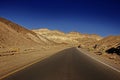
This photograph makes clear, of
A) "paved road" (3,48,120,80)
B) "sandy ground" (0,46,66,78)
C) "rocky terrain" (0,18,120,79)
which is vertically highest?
"rocky terrain" (0,18,120,79)

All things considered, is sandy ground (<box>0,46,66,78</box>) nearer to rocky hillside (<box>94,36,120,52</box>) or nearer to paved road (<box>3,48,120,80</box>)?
paved road (<box>3,48,120,80</box>)

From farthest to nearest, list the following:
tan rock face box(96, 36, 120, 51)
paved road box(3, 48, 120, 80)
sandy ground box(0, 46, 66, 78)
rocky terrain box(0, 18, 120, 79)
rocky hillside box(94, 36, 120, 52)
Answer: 1. tan rock face box(96, 36, 120, 51)
2. rocky hillside box(94, 36, 120, 52)
3. rocky terrain box(0, 18, 120, 79)
4. sandy ground box(0, 46, 66, 78)
5. paved road box(3, 48, 120, 80)

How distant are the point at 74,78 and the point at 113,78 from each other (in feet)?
6.05

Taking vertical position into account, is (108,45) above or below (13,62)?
above

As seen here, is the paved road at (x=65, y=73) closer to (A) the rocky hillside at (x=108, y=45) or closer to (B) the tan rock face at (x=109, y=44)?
(A) the rocky hillside at (x=108, y=45)

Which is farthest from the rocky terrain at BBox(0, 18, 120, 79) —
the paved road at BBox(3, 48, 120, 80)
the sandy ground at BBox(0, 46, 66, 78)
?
the paved road at BBox(3, 48, 120, 80)

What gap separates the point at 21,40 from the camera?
98.2 metres

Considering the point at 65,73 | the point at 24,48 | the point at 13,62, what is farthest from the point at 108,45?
the point at 65,73

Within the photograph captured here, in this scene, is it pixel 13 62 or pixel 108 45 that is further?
pixel 108 45

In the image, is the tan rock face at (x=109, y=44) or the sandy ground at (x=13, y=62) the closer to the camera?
the sandy ground at (x=13, y=62)

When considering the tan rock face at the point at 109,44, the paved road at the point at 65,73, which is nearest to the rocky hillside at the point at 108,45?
the tan rock face at the point at 109,44

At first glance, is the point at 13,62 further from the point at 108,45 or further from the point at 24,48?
the point at 108,45

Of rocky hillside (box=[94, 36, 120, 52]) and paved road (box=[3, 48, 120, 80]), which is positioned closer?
paved road (box=[3, 48, 120, 80])

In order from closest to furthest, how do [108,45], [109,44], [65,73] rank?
1. [65,73]
2. [108,45]
3. [109,44]
